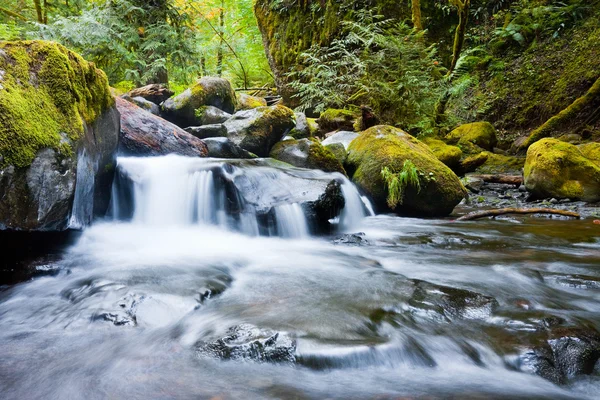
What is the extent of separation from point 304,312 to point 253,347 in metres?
0.61

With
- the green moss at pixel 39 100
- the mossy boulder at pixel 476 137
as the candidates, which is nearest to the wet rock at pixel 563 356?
the green moss at pixel 39 100

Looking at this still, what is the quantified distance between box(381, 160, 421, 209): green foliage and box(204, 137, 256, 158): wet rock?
291cm

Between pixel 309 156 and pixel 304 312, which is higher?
pixel 309 156

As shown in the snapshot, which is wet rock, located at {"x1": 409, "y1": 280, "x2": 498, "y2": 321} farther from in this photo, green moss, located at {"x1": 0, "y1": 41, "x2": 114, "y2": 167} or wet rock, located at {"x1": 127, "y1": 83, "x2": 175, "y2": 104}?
wet rock, located at {"x1": 127, "y1": 83, "x2": 175, "y2": 104}

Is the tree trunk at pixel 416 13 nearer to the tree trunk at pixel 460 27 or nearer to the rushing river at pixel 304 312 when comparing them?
the tree trunk at pixel 460 27

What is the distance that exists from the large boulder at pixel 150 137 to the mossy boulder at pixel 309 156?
1650 mm

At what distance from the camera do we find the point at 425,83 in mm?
9859

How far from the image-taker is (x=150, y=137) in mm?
6355

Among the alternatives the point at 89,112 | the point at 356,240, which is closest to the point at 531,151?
the point at 356,240

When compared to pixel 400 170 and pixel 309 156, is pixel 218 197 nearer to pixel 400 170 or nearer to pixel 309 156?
pixel 309 156

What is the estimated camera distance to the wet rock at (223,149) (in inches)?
281

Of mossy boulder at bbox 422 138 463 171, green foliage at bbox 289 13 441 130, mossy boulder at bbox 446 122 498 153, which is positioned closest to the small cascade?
mossy boulder at bbox 422 138 463 171

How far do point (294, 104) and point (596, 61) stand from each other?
9.98 m

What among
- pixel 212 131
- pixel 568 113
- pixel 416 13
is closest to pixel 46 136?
pixel 212 131
